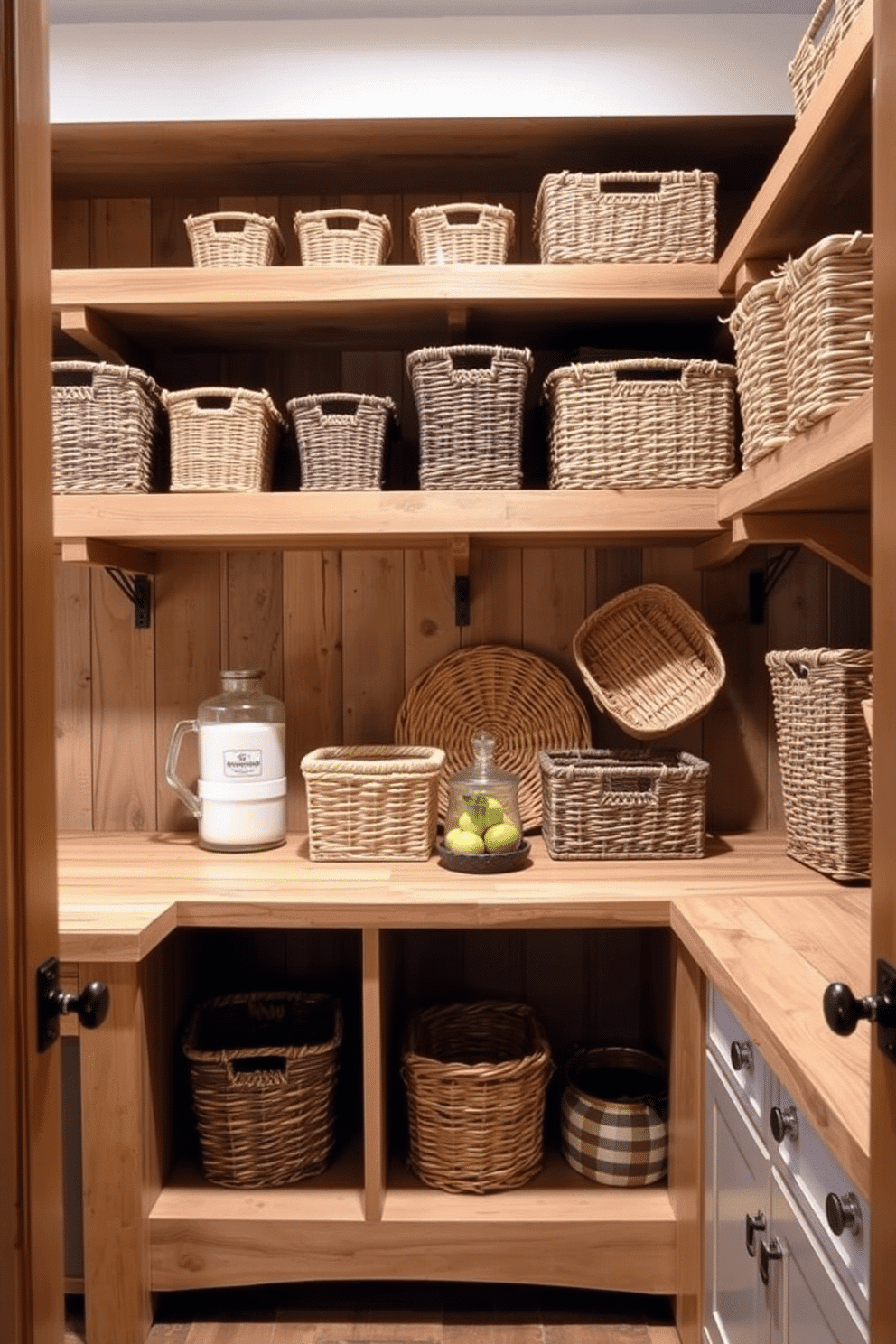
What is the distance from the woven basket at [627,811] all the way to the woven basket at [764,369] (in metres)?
0.64

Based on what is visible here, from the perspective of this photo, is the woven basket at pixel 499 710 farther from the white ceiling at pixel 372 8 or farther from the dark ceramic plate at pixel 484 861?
the white ceiling at pixel 372 8

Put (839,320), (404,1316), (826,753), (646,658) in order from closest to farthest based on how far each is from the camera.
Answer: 1. (839,320)
2. (826,753)
3. (404,1316)
4. (646,658)

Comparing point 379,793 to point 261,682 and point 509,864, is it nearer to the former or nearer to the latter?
point 509,864

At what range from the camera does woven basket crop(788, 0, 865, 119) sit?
1.52 meters

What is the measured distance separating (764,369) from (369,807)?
108 cm

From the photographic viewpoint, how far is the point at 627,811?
83.4 inches

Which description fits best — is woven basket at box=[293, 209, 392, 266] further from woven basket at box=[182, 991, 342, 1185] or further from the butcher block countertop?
woven basket at box=[182, 991, 342, 1185]

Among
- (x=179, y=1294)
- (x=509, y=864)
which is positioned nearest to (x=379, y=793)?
(x=509, y=864)

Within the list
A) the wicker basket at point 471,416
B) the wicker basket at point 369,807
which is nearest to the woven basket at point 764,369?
the wicker basket at point 471,416

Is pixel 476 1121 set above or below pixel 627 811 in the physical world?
below

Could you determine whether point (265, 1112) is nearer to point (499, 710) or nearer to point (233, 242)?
point (499, 710)

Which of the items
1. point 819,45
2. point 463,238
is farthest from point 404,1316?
point 819,45

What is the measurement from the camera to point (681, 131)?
84.8 inches

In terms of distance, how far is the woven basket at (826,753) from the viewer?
1.80 metres
